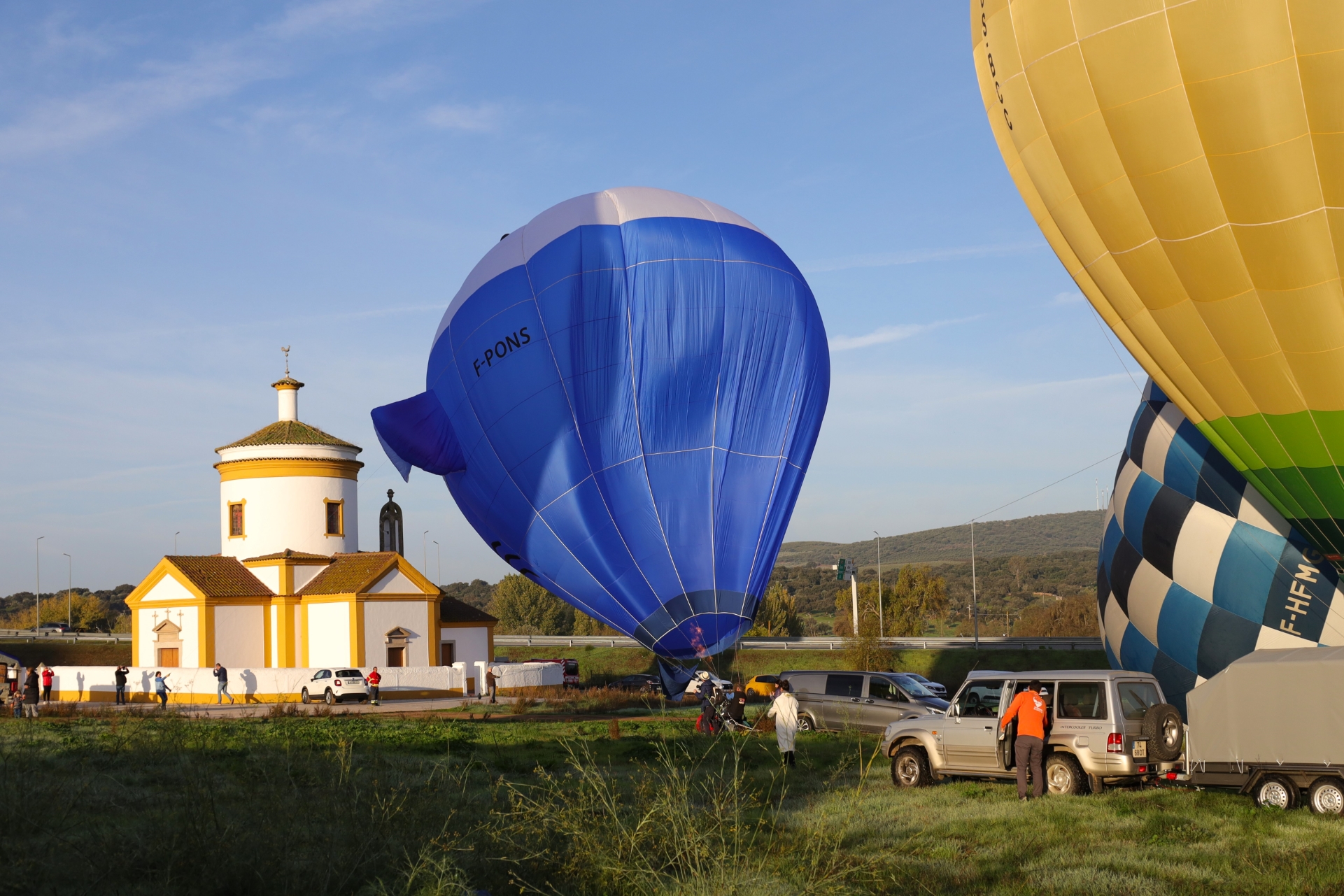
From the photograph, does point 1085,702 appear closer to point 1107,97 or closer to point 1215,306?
point 1215,306

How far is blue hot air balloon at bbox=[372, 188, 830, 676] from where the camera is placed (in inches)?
828

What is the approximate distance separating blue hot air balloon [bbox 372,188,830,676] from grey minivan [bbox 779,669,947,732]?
3541 mm

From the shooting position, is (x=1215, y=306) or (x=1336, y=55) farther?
(x=1215, y=306)

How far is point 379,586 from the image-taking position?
148ft

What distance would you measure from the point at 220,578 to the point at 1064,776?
38.8 m

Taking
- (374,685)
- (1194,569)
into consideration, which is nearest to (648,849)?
(1194,569)

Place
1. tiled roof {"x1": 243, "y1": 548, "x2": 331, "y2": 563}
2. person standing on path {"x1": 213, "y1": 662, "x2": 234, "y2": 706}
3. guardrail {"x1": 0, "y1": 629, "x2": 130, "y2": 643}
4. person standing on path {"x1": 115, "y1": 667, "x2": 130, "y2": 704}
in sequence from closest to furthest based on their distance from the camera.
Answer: person standing on path {"x1": 115, "y1": 667, "x2": 130, "y2": 704}
person standing on path {"x1": 213, "y1": 662, "x2": 234, "y2": 706}
tiled roof {"x1": 243, "y1": 548, "x2": 331, "y2": 563}
guardrail {"x1": 0, "y1": 629, "x2": 130, "y2": 643}

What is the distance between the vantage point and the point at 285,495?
158ft

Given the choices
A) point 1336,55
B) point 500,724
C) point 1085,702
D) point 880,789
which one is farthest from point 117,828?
point 500,724

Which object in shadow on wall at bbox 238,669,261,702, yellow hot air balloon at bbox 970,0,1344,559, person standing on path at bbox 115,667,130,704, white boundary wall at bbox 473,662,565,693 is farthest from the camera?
white boundary wall at bbox 473,662,565,693

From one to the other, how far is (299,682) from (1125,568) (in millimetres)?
31377

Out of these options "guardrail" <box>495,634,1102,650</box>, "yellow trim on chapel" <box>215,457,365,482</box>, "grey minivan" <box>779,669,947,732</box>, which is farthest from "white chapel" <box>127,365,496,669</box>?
"grey minivan" <box>779,669,947,732</box>

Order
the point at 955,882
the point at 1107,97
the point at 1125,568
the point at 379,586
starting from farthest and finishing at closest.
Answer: the point at 379,586 < the point at 1125,568 < the point at 1107,97 < the point at 955,882

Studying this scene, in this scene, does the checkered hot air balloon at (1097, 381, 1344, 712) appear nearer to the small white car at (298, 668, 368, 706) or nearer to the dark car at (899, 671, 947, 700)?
the dark car at (899, 671, 947, 700)
